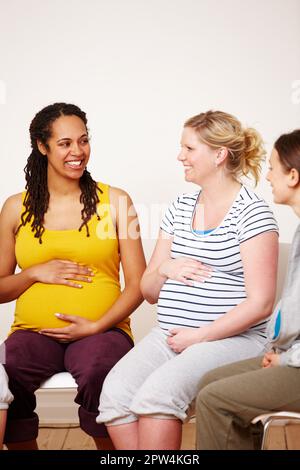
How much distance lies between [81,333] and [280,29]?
5.62ft

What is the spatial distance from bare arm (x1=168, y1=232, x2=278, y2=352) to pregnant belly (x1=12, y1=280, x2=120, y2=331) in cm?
43

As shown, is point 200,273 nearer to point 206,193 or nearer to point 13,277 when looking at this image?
point 206,193

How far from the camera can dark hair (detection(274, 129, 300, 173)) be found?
224cm

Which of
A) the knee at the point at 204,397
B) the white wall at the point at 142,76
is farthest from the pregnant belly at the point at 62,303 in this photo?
the white wall at the point at 142,76

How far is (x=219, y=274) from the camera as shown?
97.2 inches

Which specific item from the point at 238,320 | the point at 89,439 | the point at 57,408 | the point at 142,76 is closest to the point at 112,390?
the point at 238,320

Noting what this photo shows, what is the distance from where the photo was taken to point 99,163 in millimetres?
3666

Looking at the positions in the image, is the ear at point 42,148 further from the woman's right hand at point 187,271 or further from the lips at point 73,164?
the woman's right hand at point 187,271

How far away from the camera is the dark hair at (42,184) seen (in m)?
2.78

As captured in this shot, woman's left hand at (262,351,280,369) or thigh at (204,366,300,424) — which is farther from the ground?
woman's left hand at (262,351,280,369)

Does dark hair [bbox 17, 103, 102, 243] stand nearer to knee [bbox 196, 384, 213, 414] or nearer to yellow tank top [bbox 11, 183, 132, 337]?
yellow tank top [bbox 11, 183, 132, 337]

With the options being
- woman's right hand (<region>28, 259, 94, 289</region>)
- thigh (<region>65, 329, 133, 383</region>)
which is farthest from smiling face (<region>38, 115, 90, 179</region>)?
thigh (<region>65, 329, 133, 383</region>)

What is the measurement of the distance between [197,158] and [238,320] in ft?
1.74
